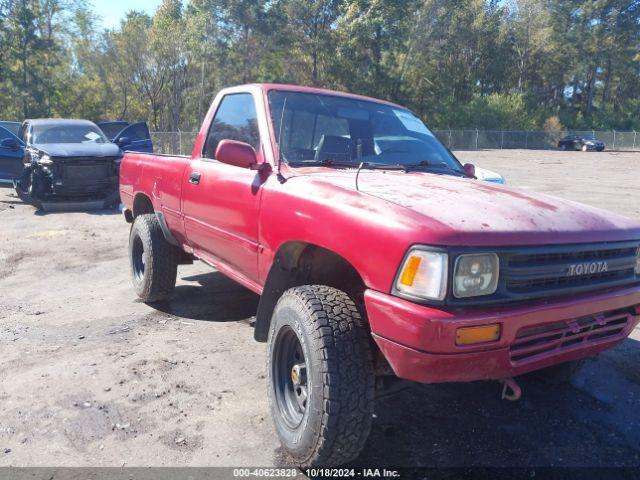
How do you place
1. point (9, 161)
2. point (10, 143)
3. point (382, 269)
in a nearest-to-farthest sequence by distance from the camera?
1. point (382, 269)
2. point (10, 143)
3. point (9, 161)

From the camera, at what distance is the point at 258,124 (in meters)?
3.68

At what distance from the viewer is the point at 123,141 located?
12.4m

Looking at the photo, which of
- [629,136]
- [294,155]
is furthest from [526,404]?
[629,136]

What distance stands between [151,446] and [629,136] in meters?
58.6

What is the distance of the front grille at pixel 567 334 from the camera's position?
236 centimetres

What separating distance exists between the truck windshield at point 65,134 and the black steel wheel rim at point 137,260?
24.4 feet

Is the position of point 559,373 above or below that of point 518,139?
below

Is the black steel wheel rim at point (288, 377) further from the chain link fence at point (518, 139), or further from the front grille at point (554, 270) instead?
the chain link fence at point (518, 139)

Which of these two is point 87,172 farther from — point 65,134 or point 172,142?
point 172,142

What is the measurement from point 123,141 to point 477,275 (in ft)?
38.1

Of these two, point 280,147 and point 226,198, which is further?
point 226,198

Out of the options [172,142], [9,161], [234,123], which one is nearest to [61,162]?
[9,161]

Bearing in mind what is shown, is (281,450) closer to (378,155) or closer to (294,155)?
(294,155)

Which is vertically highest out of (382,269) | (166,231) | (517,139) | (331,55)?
(331,55)
